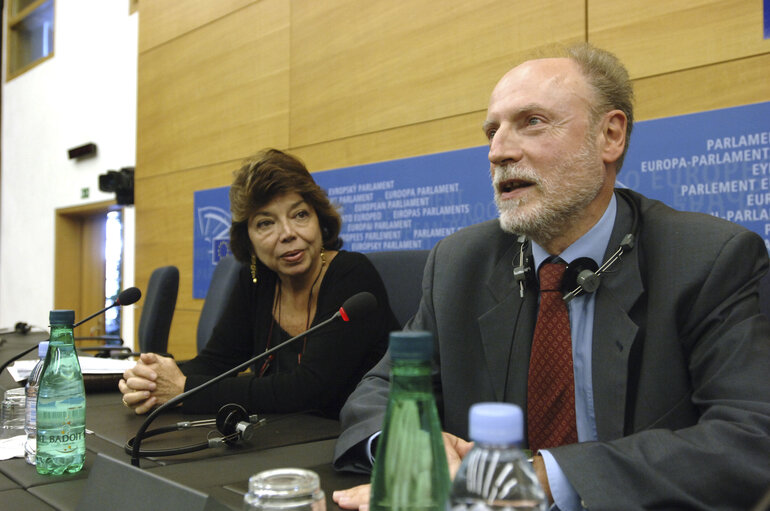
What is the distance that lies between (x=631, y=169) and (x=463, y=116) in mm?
861

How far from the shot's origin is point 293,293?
2010mm

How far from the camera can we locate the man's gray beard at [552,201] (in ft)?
4.15

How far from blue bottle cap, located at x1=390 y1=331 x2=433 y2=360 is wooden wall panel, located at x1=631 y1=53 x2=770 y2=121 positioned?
1.99m

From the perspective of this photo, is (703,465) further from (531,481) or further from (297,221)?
(297,221)

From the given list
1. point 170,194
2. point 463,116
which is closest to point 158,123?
point 170,194

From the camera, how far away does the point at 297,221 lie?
6.44 ft

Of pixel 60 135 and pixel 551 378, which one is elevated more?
pixel 60 135

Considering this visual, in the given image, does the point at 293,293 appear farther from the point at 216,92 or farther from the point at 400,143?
the point at 216,92

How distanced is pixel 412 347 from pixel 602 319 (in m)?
0.77

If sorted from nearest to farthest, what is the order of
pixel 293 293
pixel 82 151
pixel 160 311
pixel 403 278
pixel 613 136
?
pixel 613 136
pixel 403 278
pixel 293 293
pixel 160 311
pixel 82 151

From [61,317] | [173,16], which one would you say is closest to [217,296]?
[61,317]

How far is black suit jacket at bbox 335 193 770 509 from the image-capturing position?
814 millimetres

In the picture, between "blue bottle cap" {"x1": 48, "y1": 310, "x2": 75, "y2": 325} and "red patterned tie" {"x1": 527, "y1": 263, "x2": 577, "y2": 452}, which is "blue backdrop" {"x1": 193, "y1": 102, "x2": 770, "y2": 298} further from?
"blue bottle cap" {"x1": 48, "y1": 310, "x2": 75, "y2": 325}

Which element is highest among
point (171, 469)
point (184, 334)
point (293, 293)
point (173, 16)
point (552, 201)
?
point (173, 16)
